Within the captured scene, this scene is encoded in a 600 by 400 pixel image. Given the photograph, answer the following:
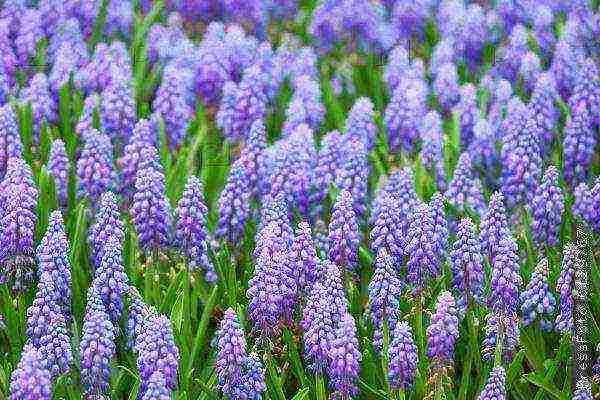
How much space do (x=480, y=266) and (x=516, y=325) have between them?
35 centimetres

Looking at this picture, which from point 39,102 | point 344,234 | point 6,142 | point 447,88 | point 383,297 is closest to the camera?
point 383,297

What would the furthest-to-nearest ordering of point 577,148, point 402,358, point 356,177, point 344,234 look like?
point 577,148 → point 356,177 → point 344,234 → point 402,358

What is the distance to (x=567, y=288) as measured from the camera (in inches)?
232

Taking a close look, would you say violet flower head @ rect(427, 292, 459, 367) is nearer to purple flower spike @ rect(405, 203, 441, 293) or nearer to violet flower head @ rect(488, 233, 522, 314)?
violet flower head @ rect(488, 233, 522, 314)

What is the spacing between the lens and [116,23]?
10.2 m

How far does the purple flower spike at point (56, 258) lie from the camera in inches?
234

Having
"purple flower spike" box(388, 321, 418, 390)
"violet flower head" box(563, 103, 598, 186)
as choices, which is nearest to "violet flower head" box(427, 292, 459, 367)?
"purple flower spike" box(388, 321, 418, 390)

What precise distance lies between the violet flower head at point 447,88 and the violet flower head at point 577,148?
1443 mm

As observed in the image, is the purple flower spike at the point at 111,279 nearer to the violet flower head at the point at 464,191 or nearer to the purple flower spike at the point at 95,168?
the purple flower spike at the point at 95,168

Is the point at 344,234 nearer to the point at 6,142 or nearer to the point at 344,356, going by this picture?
the point at 344,356

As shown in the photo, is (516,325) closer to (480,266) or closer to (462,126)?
(480,266)

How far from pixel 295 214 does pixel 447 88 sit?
95.2 inches

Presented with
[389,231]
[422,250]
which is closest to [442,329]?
[422,250]

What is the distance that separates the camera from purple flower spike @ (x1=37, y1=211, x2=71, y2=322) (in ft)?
19.5
